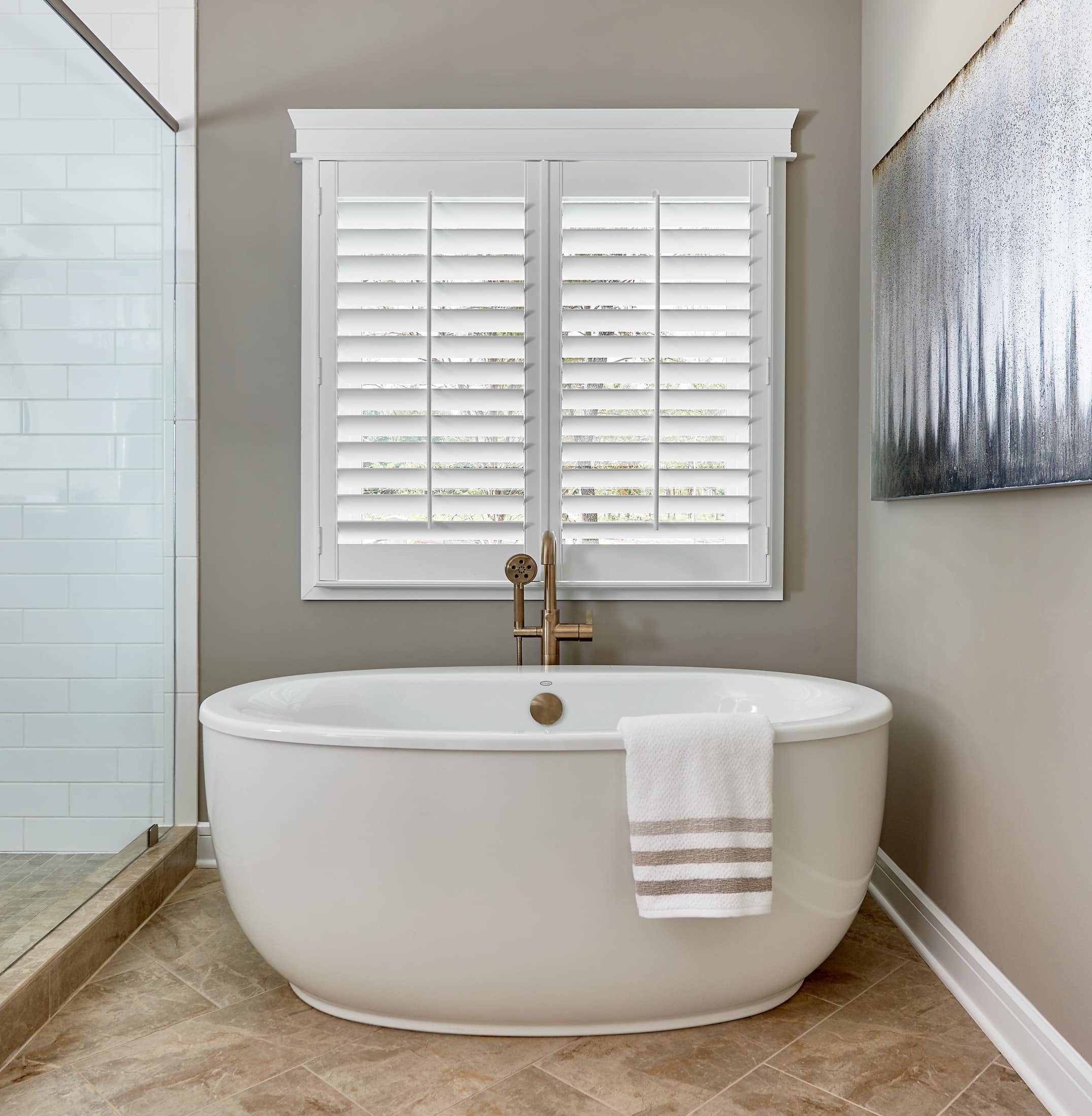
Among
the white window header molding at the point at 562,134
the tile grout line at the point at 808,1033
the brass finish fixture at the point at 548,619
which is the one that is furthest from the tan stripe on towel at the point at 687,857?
the white window header molding at the point at 562,134

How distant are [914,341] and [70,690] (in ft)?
6.76

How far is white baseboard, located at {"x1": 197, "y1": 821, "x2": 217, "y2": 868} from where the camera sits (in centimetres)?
257

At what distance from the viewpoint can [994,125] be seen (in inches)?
66.4

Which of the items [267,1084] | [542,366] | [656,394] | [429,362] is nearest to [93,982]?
[267,1084]

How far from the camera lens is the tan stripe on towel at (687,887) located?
153 cm

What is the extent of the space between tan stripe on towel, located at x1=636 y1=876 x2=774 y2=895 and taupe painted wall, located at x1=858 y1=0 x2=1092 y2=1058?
56 cm

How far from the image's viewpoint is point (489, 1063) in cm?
161

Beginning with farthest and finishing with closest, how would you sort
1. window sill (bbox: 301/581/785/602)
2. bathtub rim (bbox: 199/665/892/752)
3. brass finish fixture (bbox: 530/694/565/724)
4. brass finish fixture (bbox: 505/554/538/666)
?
window sill (bbox: 301/581/785/602)
brass finish fixture (bbox: 505/554/538/666)
brass finish fixture (bbox: 530/694/565/724)
bathtub rim (bbox: 199/665/892/752)

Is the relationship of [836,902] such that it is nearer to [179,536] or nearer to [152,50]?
[179,536]

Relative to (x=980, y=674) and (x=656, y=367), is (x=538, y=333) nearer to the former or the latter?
(x=656, y=367)

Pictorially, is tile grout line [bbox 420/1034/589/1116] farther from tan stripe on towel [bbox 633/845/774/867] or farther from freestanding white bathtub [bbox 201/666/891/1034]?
tan stripe on towel [bbox 633/845/774/867]

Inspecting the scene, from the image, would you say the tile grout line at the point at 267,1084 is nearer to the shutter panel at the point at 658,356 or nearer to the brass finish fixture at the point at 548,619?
the brass finish fixture at the point at 548,619

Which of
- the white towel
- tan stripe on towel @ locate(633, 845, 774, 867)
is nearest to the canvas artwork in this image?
the white towel

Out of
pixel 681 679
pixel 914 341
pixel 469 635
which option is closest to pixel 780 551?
pixel 681 679
